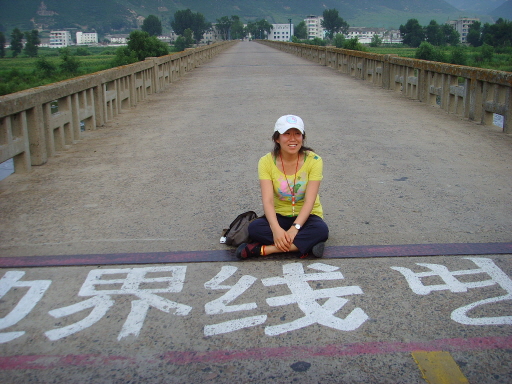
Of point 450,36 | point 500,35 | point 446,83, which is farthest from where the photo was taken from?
point 450,36

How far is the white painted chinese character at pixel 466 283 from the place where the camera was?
3.42m

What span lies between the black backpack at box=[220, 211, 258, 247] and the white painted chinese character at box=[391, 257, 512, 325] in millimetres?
1136

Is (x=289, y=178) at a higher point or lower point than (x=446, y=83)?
lower

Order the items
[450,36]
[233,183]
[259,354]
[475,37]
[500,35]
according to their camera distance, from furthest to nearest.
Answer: [450,36]
[475,37]
[500,35]
[233,183]
[259,354]

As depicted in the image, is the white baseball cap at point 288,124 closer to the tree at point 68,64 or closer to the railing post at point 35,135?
the railing post at point 35,135

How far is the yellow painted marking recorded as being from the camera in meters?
2.82

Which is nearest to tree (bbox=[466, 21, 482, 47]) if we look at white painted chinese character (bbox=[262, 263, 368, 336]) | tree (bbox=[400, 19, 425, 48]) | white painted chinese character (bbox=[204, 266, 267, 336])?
tree (bbox=[400, 19, 425, 48])

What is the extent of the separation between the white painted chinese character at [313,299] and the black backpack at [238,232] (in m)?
0.47

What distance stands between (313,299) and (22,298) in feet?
5.92

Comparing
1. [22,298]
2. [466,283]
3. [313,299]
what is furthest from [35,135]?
[466,283]

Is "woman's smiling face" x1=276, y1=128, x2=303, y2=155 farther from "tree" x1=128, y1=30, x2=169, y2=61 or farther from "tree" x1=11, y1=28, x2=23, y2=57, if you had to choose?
"tree" x1=11, y1=28, x2=23, y2=57

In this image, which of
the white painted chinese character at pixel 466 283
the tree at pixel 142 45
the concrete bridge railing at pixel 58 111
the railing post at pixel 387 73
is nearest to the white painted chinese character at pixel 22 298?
the white painted chinese character at pixel 466 283

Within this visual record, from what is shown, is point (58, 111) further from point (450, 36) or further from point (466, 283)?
point (450, 36)

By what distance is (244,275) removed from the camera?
13.6 feet
